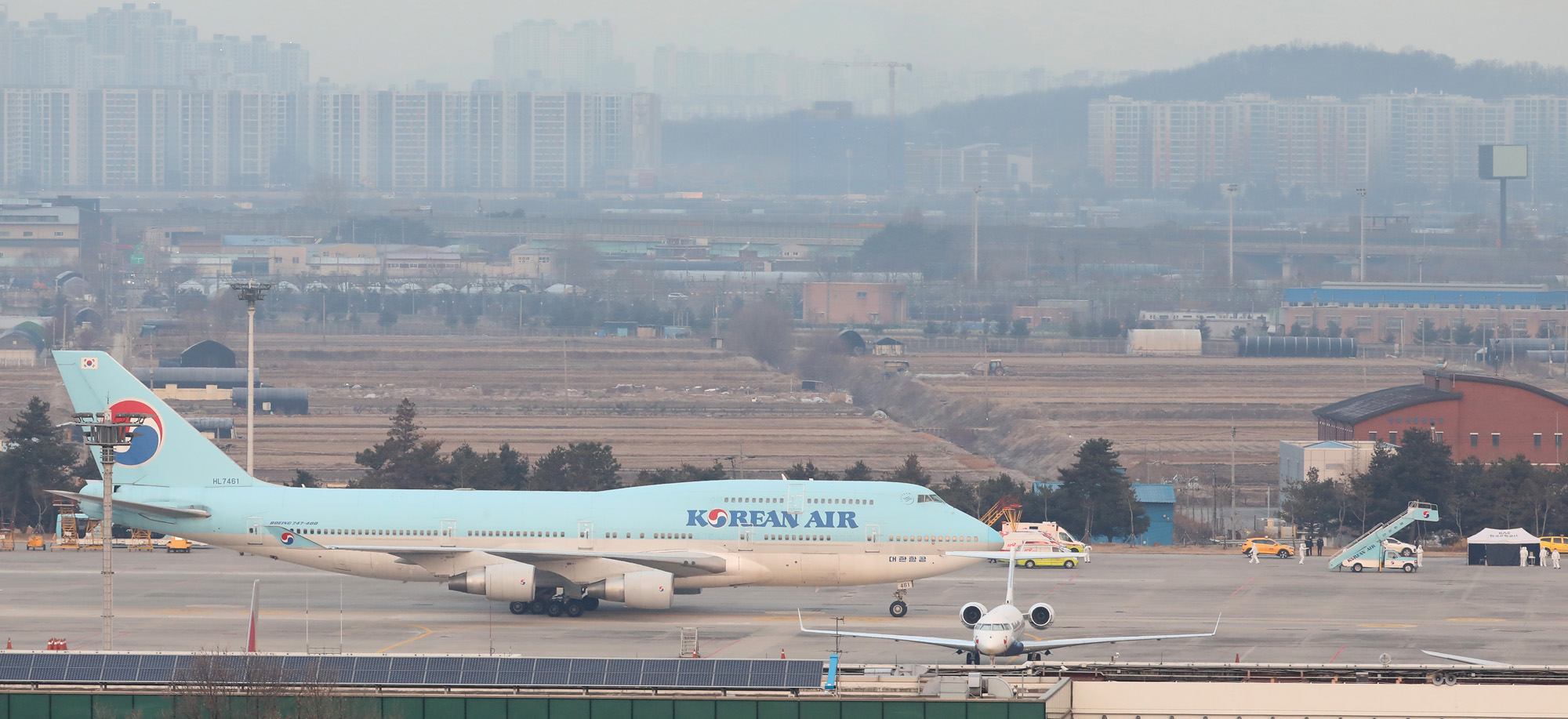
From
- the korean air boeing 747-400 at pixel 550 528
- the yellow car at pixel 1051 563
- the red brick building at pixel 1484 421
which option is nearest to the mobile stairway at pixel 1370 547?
the yellow car at pixel 1051 563

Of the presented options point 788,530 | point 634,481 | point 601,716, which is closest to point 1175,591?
point 788,530

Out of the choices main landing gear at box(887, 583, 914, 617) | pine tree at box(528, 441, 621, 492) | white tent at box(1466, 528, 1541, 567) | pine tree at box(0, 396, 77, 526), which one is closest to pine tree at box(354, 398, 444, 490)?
pine tree at box(528, 441, 621, 492)

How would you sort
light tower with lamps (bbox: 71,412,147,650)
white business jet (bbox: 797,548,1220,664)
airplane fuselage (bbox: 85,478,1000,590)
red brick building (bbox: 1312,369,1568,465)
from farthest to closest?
red brick building (bbox: 1312,369,1568,465)
airplane fuselage (bbox: 85,478,1000,590)
white business jet (bbox: 797,548,1220,664)
light tower with lamps (bbox: 71,412,147,650)

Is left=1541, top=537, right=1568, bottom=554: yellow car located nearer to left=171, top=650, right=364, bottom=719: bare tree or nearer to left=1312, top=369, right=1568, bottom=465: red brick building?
left=1312, top=369, right=1568, bottom=465: red brick building

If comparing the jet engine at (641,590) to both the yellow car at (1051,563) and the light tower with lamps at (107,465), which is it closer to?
the light tower with lamps at (107,465)

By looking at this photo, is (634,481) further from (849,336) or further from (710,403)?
(849,336)

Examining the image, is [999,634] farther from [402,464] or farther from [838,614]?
[402,464]

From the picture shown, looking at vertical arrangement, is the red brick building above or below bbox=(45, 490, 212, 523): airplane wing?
above
